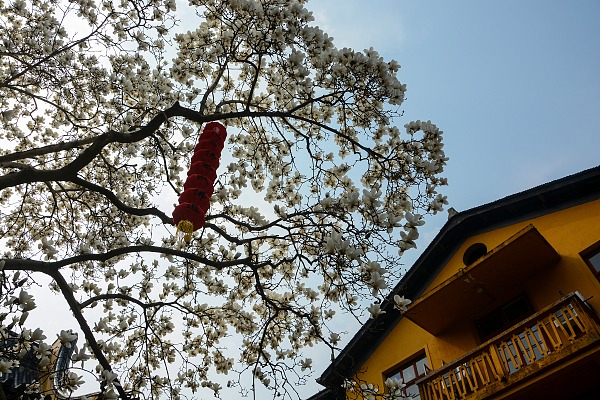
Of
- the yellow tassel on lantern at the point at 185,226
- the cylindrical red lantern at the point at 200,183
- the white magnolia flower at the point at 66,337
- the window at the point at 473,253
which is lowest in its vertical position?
A: the white magnolia flower at the point at 66,337

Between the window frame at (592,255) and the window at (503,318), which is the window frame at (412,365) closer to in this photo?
the window at (503,318)

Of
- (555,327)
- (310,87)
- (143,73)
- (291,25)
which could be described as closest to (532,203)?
(555,327)

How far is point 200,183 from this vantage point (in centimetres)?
563

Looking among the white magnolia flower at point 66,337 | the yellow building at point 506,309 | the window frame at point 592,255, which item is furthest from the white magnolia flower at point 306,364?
the window frame at point 592,255

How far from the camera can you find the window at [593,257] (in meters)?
8.58

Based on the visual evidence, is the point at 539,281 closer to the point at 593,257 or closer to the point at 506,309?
the point at 506,309

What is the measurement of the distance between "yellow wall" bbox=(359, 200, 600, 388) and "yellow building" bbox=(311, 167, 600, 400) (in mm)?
24

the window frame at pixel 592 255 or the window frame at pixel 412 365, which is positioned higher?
the window frame at pixel 592 255

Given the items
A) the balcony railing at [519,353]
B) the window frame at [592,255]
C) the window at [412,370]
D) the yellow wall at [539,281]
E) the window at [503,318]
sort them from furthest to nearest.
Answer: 1. the window at [412,370]
2. the window at [503,318]
3. the yellow wall at [539,281]
4. the window frame at [592,255]
5. the balcony railing at [519,353]

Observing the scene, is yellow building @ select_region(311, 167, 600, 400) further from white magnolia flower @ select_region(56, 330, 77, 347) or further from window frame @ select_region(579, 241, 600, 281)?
white magnolia flower @ select_region(56, 330, 77, 347)

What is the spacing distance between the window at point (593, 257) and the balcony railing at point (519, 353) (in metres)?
1.13

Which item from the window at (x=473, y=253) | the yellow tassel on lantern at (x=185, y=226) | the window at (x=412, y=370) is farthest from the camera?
the window at (x=473, y=253)

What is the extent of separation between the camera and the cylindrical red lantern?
531cm

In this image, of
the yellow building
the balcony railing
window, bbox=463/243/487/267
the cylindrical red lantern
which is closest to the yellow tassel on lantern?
the cylindrical red lantern
